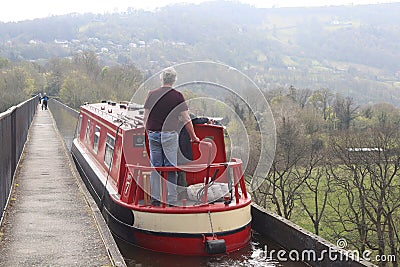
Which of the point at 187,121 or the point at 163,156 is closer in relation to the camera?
the point at 187,121

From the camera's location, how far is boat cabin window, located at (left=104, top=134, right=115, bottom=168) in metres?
11.1

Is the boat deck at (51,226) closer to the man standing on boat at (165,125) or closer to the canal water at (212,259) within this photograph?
the canal water at (212,259)

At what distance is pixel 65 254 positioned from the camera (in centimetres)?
650

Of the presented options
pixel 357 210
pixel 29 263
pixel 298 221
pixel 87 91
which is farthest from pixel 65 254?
pixel 87 91

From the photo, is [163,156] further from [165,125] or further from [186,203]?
[186,203]

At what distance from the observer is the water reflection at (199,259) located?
7844 mm

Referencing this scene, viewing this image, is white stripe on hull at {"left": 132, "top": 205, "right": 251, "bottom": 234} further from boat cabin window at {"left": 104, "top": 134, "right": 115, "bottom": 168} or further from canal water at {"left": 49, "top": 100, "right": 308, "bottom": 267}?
boat cabin window at {"left": 104, "top": 134, "right": 115, "bottom": 168}

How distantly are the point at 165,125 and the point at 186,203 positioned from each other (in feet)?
4.10

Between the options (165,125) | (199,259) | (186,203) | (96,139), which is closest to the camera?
(199,259)

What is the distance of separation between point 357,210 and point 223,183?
22.0 m

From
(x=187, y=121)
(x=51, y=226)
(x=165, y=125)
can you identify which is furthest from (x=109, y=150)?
(x=51, y=226)

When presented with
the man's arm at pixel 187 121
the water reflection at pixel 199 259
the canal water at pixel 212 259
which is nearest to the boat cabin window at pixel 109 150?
the canal water at pixel 212 259

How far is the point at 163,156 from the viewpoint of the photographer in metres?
8.38

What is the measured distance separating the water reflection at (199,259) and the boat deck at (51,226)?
2.60ft
